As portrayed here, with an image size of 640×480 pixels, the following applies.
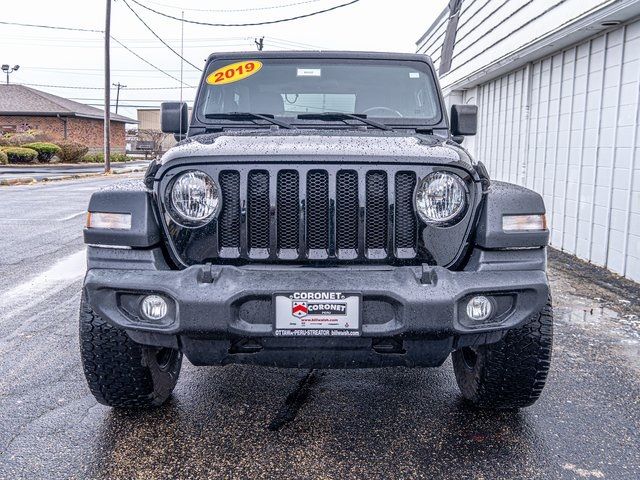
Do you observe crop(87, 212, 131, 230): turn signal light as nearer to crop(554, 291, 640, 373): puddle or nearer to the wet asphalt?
the wet asphalt

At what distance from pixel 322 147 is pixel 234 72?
1.58 metres

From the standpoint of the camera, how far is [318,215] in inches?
107

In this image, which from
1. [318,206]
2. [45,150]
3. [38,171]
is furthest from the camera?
[45,150]

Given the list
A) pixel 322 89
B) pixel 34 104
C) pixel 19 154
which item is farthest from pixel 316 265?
pixel 34 104

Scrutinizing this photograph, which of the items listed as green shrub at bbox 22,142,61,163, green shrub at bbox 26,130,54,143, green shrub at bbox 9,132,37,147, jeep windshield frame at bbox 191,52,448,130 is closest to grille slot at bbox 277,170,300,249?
jeep windshield frame at bbox 191,52,448,130

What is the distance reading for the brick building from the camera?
42.8m

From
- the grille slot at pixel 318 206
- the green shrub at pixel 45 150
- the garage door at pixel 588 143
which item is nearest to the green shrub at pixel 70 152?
the green shrub at pixel 45 150

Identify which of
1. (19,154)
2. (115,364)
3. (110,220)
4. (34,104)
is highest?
(34,104)

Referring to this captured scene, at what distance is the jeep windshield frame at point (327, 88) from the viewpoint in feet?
13.0

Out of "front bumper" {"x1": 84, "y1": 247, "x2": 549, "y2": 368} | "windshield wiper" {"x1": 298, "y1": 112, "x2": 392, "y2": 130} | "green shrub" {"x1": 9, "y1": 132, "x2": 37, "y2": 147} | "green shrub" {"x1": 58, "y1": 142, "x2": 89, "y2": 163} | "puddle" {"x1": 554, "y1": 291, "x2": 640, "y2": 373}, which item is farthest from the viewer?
"green shrub" {"x1": 58, "y1": 142, "x2": 89, "y2": 163}

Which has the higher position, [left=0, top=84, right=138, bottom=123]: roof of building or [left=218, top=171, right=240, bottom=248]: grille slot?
[left=0, top=84, right=138, bottom=123]: roof of building

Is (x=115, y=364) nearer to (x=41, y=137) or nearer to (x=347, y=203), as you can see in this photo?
(x=347, y=203)

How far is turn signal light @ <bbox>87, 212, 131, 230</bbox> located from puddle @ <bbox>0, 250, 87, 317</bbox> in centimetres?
272

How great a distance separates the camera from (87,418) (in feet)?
10.1
